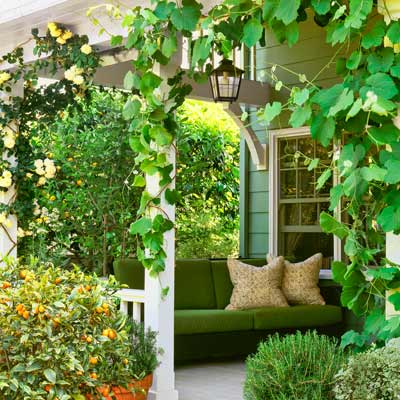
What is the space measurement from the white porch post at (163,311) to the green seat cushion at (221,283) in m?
2.40

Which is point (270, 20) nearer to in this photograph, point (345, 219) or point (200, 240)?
point (345, 219)

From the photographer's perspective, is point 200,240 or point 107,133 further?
point 200,240

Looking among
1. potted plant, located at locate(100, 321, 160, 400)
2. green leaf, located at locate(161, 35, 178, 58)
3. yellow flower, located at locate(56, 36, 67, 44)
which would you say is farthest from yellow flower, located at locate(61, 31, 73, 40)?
potted plant, located at locate(100, 321, 160, 400)

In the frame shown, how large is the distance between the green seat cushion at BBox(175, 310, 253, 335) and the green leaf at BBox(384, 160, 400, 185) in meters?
3.92

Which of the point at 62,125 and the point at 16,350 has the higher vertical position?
the point at 62,125

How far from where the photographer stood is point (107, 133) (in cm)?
807

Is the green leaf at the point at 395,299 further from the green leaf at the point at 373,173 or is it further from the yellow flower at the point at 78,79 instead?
the yellow flower at the point at 78,79

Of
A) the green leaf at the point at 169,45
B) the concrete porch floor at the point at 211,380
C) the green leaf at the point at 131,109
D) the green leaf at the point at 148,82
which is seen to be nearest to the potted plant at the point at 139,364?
the concrete porch floor at the point at 211,380

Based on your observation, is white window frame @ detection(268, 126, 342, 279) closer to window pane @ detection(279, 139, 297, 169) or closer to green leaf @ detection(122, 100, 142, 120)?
window pane @ detection(279, 139, 297, 169)

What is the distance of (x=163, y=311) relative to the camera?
205 inches

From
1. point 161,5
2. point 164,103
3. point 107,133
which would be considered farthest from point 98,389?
point 107,133

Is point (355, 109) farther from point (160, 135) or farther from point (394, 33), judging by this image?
point (160, 135)

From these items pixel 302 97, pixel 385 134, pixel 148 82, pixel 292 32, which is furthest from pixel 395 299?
pixel 148 82

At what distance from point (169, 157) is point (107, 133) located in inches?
118
